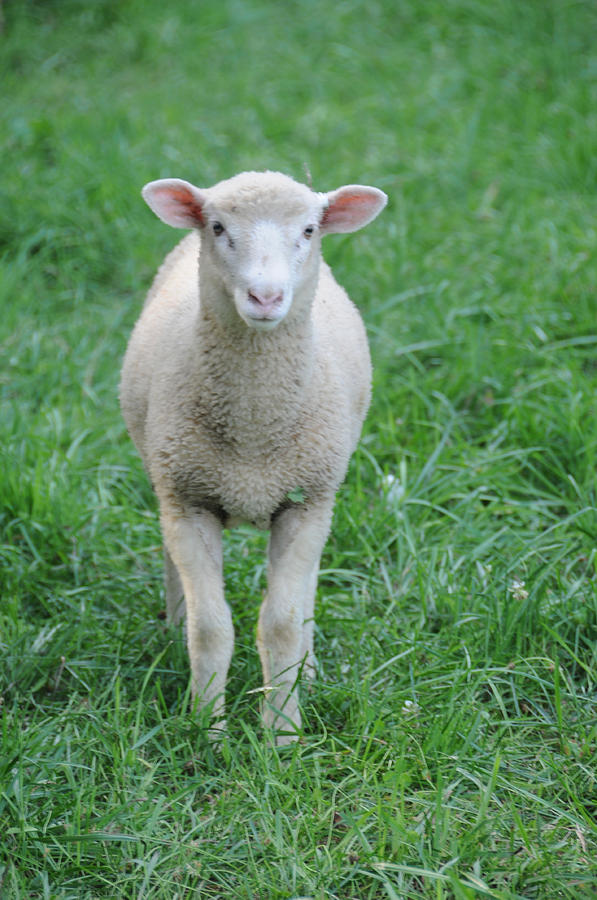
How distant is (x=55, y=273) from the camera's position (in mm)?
5898

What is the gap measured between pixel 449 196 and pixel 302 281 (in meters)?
3.54

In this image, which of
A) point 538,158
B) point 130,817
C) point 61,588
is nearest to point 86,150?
point 538,158

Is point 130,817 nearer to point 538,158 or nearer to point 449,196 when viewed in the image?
point 449,196

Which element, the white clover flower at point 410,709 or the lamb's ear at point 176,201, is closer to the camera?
the lamb's ear at point 176,201

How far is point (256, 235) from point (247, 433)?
0.56 meters

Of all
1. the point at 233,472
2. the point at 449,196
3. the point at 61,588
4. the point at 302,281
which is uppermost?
the point at 302,281

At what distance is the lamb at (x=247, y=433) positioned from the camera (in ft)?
10.1

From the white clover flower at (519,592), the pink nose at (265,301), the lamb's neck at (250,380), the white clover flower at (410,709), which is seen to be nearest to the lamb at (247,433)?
the lamb's neck at (250,380)

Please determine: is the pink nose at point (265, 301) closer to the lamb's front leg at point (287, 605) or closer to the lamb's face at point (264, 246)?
the lamb's face at point (264, 246)

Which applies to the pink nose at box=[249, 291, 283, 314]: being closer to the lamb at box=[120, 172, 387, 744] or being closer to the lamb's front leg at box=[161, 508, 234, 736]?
the lamb at box=[120, 172, 387, 744]

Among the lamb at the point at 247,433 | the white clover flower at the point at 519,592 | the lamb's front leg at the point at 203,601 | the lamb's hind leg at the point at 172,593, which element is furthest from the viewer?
the lamb's hind leg at the point at 172,593

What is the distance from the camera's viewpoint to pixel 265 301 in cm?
277

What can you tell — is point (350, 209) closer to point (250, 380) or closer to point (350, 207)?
point (350, 207)

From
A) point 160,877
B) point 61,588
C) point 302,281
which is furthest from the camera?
point 61,588
